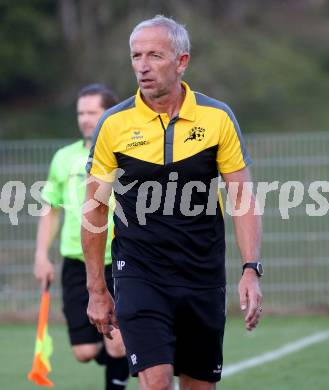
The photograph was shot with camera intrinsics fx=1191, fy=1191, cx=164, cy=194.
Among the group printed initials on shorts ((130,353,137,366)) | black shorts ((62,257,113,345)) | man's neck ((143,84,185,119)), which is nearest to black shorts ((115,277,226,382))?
printed initials on shorts ((130,353,137,366))

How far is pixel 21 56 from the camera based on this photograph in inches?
1417

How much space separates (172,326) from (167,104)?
3.71 ft

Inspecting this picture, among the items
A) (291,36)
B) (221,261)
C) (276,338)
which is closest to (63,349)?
(276,338)

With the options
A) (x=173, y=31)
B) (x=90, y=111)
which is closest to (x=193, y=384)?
(x=173, y=31)

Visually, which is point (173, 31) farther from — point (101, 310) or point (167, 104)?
point (101, 310)

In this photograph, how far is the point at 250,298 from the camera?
19.2 ft

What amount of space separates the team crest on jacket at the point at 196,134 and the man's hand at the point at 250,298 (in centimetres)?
70

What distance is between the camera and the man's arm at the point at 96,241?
604cm

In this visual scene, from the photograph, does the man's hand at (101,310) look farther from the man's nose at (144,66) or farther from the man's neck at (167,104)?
the man's nose at (144,66)

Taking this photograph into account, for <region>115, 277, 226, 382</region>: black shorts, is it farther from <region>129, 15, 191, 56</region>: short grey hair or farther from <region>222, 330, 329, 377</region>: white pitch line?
<region>222, 330, 329, 377</region>: white pitch line

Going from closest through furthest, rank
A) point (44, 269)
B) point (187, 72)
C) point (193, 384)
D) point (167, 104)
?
point (167, 104) → point (193, 384) → point (44, 269) → point (187, 72)

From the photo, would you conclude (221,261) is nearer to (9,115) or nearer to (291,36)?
(9,115)

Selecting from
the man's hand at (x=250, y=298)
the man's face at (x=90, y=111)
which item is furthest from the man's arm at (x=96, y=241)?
the man's face at (x=90, y=111)

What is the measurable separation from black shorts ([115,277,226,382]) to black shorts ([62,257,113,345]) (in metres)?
2.69
